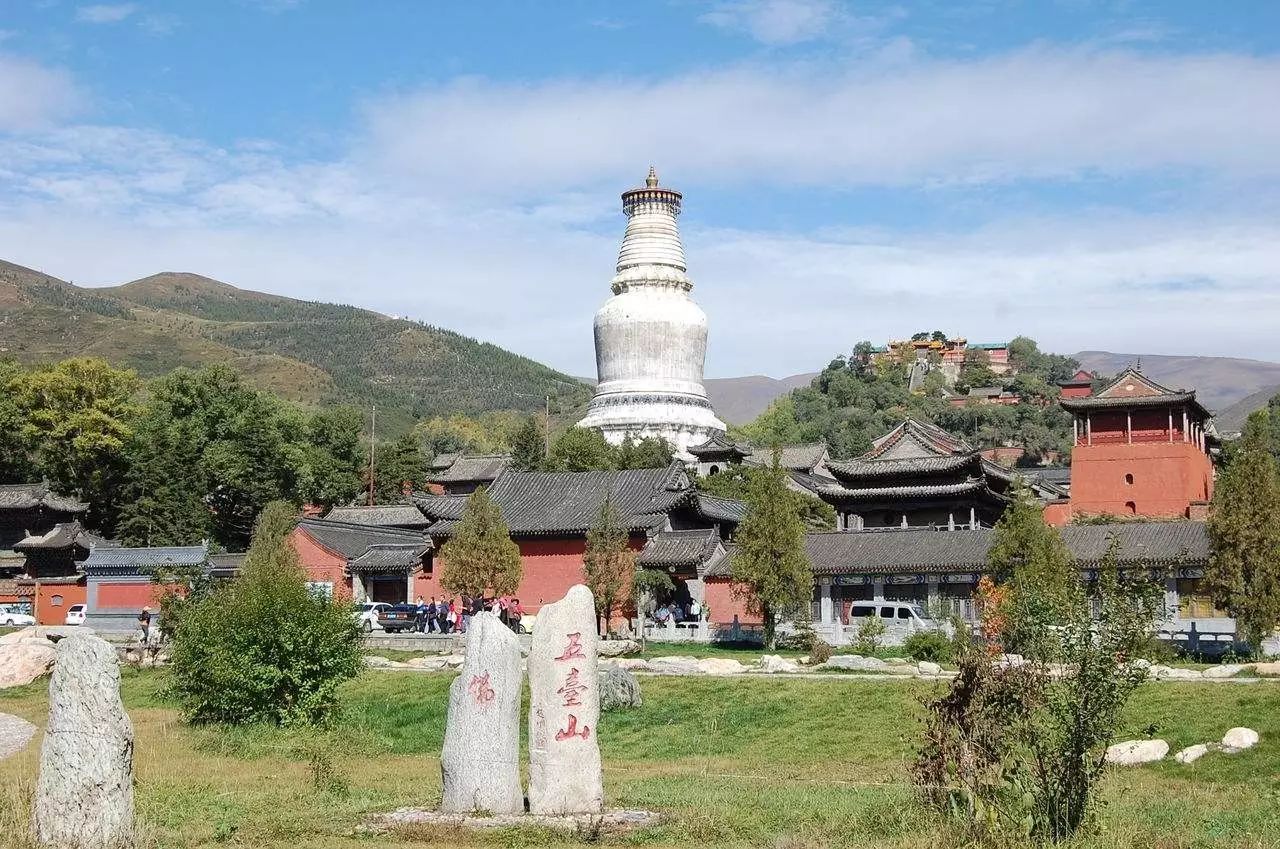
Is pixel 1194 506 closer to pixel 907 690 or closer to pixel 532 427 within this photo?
pixel 907 690

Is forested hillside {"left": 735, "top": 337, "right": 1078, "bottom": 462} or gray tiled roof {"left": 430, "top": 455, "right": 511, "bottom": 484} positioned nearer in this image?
gray tiled roof {"left": 430, "top": 455, "right": 511, "bottom": 484}

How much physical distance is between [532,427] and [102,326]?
315ft

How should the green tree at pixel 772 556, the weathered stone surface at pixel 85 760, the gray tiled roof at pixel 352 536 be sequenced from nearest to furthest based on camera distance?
1. the weathered stone surface at pixel 85 760
2. the green tree at pixel 772 556
3. the gray tiled roof at pixel 352 536

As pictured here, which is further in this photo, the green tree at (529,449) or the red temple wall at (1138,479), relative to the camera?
the green tree at (529,449)

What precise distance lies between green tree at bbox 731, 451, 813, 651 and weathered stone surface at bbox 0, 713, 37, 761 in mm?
16180

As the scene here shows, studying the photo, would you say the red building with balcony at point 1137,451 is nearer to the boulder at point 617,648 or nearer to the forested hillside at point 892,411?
the boulder at point 617,648

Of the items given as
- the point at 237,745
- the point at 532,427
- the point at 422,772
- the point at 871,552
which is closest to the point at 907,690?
the point at 422,772

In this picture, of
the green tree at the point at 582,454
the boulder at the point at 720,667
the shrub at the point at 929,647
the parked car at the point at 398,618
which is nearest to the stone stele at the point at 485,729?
the boulder at the point at 720,667

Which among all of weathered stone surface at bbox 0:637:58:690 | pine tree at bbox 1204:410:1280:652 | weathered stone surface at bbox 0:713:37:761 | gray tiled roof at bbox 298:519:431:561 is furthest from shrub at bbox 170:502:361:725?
gray tiled roof at bbox 298:519:431:561

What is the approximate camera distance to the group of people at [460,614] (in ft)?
120

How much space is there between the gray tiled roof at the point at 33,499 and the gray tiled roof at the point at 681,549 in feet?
84.5

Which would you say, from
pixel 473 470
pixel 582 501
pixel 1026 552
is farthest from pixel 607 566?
pixel 473 470

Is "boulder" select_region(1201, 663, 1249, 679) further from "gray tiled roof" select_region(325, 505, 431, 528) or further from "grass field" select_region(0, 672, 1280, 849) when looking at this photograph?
"gray tiled roof" select_region(325, 505, 431, 528)

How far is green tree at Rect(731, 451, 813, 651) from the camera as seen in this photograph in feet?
110
